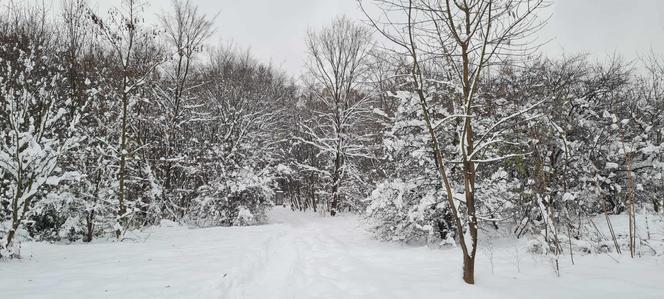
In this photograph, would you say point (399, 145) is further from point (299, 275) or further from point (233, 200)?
point (233, 200)

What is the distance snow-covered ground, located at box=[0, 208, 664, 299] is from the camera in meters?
4.30

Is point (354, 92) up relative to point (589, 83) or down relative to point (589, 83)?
up

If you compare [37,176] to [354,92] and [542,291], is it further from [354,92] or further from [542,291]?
Answer: [354,92]

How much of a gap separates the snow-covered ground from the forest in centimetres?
45

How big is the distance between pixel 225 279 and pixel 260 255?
252cm

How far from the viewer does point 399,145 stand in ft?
32.6

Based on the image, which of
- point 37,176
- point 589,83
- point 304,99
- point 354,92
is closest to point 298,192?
point 304,99

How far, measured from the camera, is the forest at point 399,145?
5516 millimetres

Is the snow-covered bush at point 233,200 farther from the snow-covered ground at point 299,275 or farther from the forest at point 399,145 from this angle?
the snow-covered ground at point 299,275

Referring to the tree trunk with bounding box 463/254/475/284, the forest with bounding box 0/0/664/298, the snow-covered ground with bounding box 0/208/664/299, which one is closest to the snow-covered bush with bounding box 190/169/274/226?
the forest with bounding box 0/0/664/298

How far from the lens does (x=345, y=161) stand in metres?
20.1

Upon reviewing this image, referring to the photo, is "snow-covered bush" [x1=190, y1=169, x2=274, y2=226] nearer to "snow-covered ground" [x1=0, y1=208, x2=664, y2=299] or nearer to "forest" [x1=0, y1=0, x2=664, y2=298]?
"forest" [x1=0, y1=0, x2=664, y2=298]

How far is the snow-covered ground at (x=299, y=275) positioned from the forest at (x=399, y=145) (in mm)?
451

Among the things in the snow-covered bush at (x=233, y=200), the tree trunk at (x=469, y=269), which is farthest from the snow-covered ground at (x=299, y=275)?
the snow-covered bush at (x=233, y=200)
